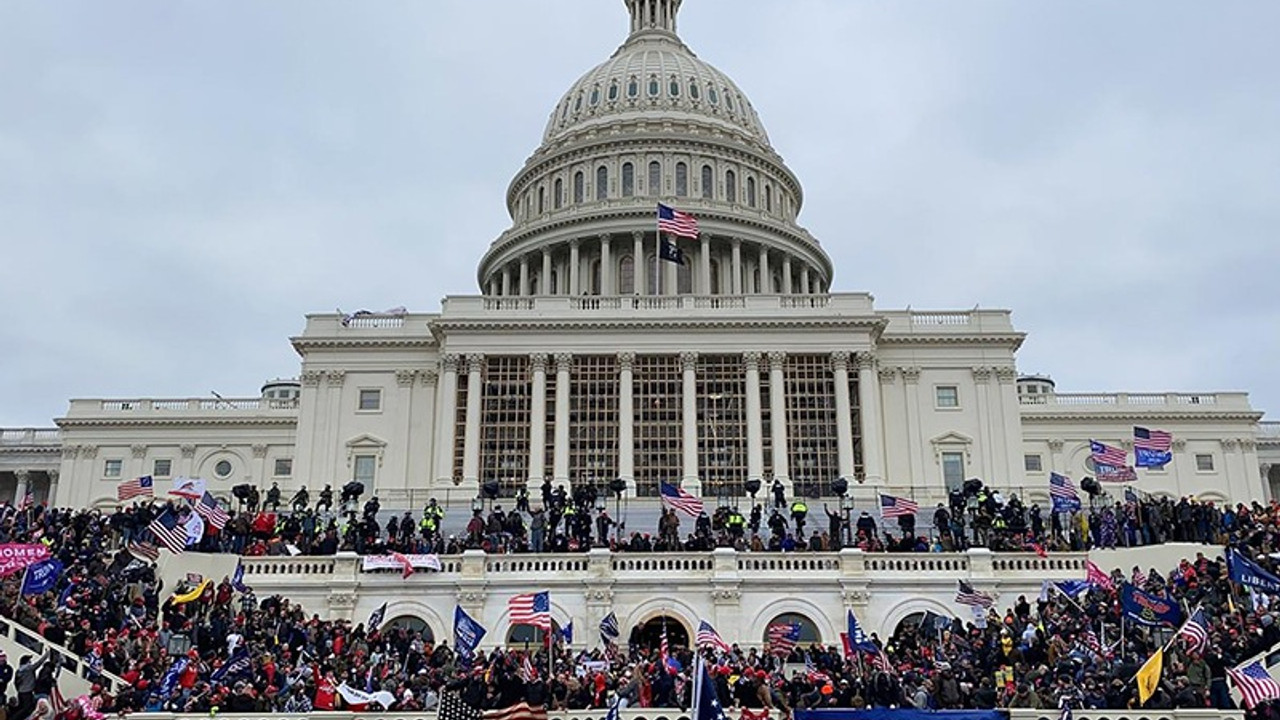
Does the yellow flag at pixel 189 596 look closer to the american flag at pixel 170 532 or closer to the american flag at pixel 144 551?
the american flag at pixel 170 532

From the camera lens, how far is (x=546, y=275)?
86.8m

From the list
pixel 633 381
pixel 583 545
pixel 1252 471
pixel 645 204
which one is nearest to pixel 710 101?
pixel 645 204

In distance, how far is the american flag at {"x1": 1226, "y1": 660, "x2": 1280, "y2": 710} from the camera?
76.0ft

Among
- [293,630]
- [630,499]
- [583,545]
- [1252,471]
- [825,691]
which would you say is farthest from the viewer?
[1252,471]

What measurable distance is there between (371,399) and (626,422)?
46.6 ft

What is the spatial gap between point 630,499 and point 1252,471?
152ft

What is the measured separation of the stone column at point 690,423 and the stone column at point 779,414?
12.6 ft

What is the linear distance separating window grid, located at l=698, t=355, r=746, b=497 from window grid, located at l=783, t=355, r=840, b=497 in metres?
2.42

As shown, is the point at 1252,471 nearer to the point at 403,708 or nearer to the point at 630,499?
the point at 630,499

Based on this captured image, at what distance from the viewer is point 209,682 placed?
2670 cm

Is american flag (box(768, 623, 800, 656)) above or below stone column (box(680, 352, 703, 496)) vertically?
below

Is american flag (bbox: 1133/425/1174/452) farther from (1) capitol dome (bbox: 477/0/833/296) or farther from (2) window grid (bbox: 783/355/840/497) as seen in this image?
(1) capitol dome (bbox: 477/0/833/296)

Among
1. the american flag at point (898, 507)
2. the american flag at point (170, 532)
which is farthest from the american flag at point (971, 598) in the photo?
the american flag at point (170, 532)

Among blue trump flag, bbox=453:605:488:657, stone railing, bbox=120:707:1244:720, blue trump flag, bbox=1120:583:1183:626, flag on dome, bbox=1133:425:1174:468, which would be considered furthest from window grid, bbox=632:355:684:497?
stone railing, bbox=120:707:1244:720
